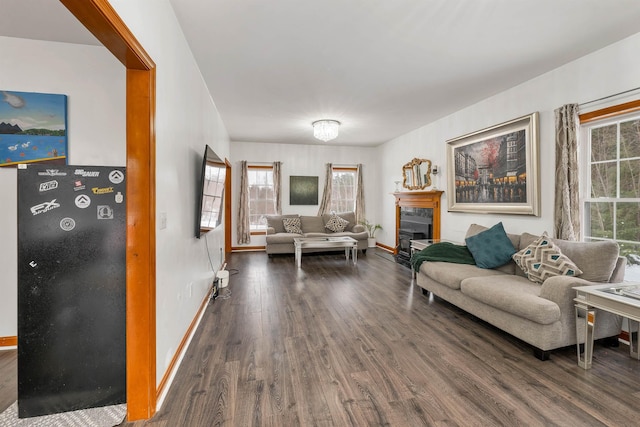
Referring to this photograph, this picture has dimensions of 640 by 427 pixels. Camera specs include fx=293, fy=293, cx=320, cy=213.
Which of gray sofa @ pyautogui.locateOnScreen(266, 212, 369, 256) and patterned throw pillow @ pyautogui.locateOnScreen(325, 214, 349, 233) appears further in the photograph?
patterned throw pillow @ pyautogui.locateOnScreen(325, 214, 349, 233)

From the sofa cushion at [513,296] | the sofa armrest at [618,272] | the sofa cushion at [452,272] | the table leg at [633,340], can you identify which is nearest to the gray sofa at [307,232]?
the sofa cushion at [452,272]

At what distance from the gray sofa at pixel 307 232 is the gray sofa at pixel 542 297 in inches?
138

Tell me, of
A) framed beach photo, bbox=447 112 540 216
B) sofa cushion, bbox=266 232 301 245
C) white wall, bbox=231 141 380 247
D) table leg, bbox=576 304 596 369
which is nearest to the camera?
table leg, bbox=576 304 596 369

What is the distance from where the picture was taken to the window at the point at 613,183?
8.78 feet

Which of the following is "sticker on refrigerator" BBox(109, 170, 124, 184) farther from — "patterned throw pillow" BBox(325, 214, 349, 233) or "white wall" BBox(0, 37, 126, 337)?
"patterned throw pillow" BBox(325, 214, 349, 233)

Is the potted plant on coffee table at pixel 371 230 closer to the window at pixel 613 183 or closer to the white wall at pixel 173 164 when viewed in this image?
the window at pixel 613 183

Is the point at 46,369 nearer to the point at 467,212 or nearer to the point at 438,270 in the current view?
the point at 438,270

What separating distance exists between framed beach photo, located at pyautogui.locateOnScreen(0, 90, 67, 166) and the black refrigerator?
0.98 meters

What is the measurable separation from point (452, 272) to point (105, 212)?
3222mm

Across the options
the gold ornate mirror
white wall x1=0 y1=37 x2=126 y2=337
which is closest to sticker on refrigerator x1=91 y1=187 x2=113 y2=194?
white wall x1=0 y1=37 x2=126 y2=337

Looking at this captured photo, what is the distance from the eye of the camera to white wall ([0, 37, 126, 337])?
2.38m

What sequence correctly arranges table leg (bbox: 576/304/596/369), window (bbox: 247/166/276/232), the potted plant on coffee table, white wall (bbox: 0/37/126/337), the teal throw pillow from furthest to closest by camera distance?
the potted plant on coffee table < window (bbox: 247/166/276/232) < the teal throw pillow < white wall (bbox: 0/37/126/337) < table leg (bbox: 576/304/596/369)

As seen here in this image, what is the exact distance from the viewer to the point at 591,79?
2.89 metres

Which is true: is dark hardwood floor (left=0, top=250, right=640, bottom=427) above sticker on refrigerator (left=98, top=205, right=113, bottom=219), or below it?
below
